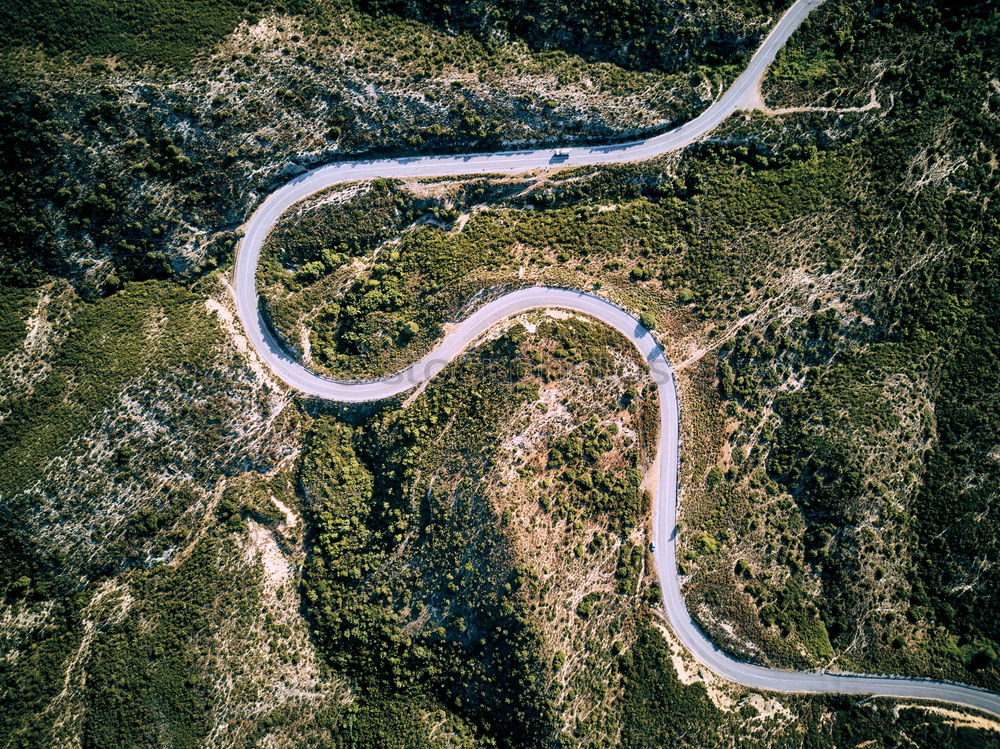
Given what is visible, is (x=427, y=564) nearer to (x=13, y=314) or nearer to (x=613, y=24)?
(x=13, y=314)

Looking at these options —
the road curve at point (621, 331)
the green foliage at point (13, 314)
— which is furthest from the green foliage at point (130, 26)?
the green foliage at point (13, 314)

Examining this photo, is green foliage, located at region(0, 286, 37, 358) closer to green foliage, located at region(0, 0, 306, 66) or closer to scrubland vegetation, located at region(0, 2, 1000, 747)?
scrubland vegetation, located at region(0, 2, 1000, 747)

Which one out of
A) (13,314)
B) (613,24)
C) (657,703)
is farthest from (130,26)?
(657,703)

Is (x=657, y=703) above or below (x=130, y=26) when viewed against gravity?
below

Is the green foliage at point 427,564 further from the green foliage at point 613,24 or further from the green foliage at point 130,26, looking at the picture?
the green foliage at point 130,26

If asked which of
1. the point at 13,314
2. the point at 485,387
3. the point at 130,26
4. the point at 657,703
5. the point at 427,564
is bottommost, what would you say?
the point at 657,703

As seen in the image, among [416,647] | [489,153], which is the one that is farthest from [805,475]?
[489,153]

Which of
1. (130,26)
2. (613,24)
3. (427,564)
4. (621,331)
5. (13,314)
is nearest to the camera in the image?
(130,26)
